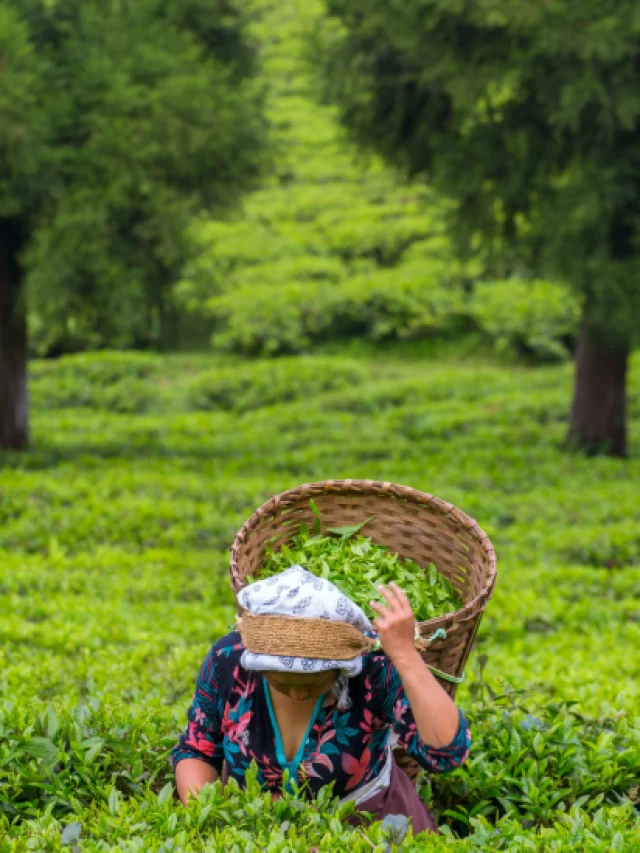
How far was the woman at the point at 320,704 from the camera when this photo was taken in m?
2.37

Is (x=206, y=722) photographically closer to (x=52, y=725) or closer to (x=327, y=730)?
(x=327, y=730)

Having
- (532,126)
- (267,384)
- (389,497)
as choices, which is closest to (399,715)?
(389,497)

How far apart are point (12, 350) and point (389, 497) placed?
8050 millimetres

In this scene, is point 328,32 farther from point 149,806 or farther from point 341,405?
point 149,806

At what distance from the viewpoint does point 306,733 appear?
2.53 metres

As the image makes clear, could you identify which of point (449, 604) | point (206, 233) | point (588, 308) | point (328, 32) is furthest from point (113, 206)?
point (206, 233)

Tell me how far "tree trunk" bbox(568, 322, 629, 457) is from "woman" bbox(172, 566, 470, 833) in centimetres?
846

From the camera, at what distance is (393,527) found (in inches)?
123

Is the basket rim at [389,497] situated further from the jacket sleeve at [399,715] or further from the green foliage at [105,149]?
the green foliage at [105,149]

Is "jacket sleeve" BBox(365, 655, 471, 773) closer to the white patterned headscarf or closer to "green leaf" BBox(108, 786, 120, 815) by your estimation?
the white patterned headscarf

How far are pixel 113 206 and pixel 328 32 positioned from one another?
3414 millimetres

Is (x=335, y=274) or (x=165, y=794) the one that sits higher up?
(x=335, y=274)

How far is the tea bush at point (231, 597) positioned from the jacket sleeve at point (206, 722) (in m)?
0.16

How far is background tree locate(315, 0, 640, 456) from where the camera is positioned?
26.8 feet
